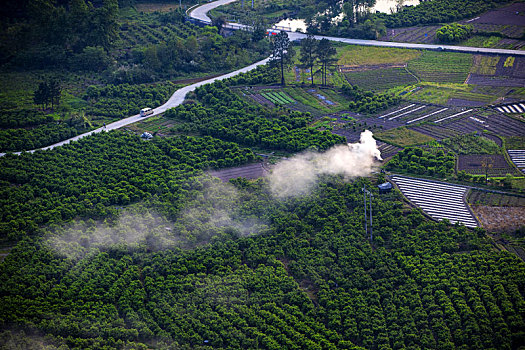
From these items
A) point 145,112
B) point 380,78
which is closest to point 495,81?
point 380,78

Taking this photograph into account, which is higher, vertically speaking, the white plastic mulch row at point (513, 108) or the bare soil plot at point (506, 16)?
the bare soil plot at point (506, 16)

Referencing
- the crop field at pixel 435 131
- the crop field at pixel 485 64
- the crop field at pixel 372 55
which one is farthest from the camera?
the crop field at pixel 372 55

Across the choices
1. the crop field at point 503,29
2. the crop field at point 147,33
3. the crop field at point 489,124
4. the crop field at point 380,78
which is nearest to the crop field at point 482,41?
the crop field at point 503,29

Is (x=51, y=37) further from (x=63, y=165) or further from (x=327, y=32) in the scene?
(x=327, y=32)

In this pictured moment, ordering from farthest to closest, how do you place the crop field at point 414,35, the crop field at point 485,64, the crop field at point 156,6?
1. the crop field at point 156,6
2. the crop field at point 414,35
3. the crop field at point 485,64

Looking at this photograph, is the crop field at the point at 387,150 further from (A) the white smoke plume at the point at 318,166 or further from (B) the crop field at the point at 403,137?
(A) the white smoke plume at the point at 318,166

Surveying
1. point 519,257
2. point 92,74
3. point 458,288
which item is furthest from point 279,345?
point 92,74
